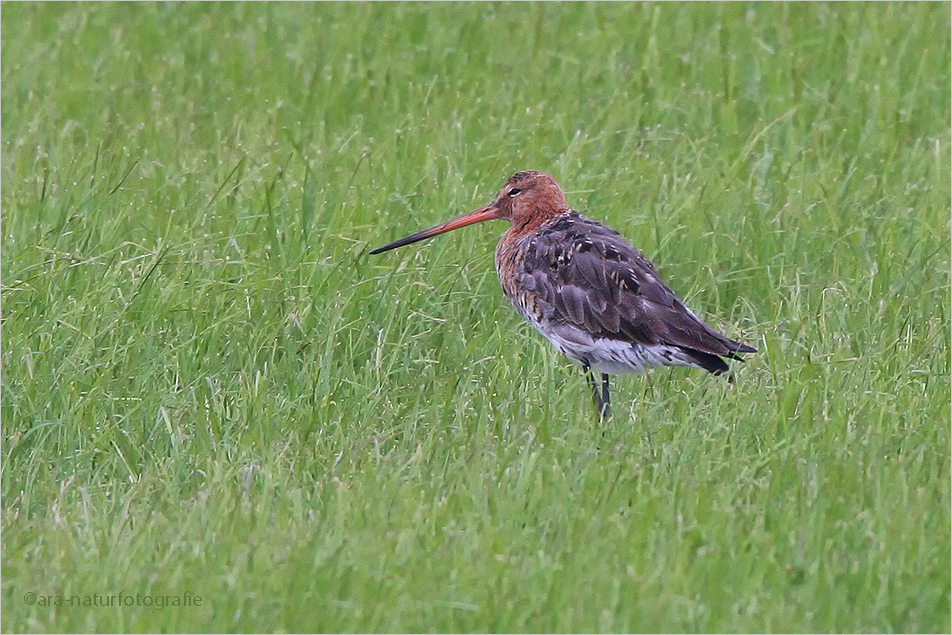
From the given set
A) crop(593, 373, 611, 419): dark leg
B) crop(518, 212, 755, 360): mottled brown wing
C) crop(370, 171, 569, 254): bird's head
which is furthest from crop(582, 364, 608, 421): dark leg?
crop(370, 171, 569, 254): bird's head

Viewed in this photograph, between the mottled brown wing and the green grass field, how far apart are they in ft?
0.82

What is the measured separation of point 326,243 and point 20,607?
3030mm

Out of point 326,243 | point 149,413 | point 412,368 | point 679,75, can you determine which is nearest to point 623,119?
point 679,75

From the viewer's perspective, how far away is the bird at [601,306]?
5.84m

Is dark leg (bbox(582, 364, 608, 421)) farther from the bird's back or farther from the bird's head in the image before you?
the bird's head

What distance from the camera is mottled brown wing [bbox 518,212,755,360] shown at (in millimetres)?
5867

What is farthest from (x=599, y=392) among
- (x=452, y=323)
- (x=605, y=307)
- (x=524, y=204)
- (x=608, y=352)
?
(x=524, y=204)

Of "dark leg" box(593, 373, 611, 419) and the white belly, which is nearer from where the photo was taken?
"dark leg" box(593, 373, 611, 419)

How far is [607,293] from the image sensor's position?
6.10m

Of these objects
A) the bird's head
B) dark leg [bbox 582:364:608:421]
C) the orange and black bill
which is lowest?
dark leg [bbox 582:364:608:421]

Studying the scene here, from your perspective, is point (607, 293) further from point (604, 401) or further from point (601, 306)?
point (604, 401)

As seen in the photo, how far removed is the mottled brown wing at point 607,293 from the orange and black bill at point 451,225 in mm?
487

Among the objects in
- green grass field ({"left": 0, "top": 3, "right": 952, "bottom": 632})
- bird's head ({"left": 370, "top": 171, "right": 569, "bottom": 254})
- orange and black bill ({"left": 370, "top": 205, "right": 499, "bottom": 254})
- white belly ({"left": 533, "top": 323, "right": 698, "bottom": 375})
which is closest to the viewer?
green grass field ({"left": 0, "top": 3, "right": 952, "bottom": 632})

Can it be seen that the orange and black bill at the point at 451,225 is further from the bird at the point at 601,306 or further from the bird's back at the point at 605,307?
the bird's back at the point at 605,307
